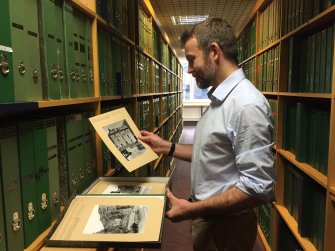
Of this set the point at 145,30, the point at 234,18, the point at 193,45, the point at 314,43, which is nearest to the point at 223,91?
the point at 193,45

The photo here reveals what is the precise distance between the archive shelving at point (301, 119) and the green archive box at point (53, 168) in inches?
42.3

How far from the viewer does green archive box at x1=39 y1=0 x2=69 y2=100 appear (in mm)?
880

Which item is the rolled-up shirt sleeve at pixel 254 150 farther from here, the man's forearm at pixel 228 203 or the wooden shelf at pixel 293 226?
the wooden shelf at pixel 293 226

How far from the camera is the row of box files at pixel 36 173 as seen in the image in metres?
0.75

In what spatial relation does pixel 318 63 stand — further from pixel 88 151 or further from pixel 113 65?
pixel 88 151

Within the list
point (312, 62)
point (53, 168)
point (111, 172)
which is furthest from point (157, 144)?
point (312, 62)

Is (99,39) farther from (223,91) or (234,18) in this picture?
(234,18)

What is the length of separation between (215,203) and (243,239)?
29 centimetres

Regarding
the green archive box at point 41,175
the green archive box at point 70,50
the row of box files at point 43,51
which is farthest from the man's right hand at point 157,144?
the green archive box at point 41,175

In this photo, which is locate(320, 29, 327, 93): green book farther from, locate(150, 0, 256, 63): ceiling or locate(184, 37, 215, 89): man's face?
locate(150, 0, 256, 63): ceiling

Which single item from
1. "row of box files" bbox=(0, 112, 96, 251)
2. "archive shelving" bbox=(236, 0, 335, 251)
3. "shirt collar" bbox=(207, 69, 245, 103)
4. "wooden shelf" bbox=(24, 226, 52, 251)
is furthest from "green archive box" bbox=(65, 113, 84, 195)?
"archive shelving" bbox=(236, 0, 335, 251)

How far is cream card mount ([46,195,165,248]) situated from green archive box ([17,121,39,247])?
54 mm

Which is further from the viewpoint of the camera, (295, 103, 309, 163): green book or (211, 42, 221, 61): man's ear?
(295, 103, 309, 163): green book

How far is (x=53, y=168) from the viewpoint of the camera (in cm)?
99
